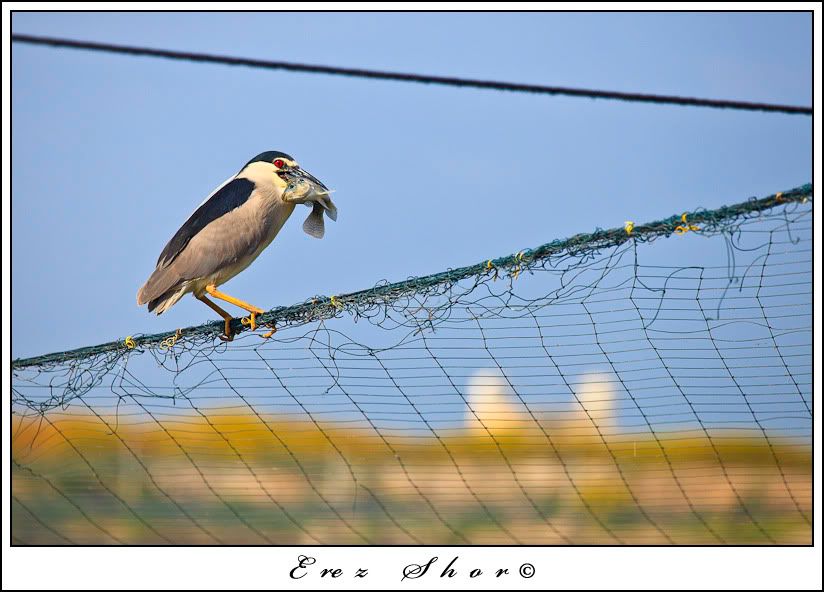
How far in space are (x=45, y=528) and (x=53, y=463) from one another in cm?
38

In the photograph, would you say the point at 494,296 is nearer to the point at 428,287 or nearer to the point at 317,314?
the point at 428,287

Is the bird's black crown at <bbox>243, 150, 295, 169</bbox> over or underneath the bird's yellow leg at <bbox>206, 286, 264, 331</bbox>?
over

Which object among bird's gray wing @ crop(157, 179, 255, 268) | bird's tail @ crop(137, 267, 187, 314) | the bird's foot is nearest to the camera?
the bird's foot

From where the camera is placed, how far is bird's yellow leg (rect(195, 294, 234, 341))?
4.90 meters

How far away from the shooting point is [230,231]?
18.4ft

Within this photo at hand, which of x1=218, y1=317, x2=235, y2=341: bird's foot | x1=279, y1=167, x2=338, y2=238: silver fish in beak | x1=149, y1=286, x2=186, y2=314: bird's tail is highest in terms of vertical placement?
x1=279, y1=167, x2=338, y2=238: silver fish in beak

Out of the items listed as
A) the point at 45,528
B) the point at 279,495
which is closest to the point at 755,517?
the point at 279,495

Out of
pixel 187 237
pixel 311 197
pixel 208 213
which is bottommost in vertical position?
pixel 187 237

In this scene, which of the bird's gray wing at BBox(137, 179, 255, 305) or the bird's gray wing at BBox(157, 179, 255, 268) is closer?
the bird's gray wing at BBox(137, 179, 255, 305)

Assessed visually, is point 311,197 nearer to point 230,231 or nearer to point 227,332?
point 230,231

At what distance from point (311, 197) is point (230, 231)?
48cm

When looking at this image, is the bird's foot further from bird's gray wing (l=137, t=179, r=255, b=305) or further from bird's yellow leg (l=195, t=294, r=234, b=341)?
bird's gray wing (l=137, t=179, r=255, b=305)

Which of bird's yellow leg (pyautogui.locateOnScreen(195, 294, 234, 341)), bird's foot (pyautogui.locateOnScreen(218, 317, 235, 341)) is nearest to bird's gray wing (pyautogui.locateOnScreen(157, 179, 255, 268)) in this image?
bird's yellow leg (pyautogui.locateOnScreen(195, 294, 234, 341))

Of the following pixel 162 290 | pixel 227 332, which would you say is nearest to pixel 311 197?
pixel 162 290
